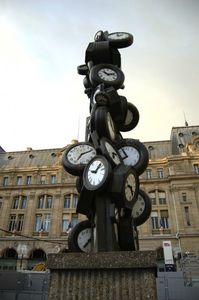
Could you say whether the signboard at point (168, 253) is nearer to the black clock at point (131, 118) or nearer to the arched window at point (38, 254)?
the arched window at point (38, 254)

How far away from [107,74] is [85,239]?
182 inches

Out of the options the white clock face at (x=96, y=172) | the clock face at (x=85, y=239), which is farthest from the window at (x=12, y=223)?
the white clock face at (x=96, y=172)

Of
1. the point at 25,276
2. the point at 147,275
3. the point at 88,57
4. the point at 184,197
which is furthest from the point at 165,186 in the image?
the point at 147,275

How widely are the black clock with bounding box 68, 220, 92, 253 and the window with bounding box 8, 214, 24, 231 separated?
102 ft

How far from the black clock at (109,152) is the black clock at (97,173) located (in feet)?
0.57

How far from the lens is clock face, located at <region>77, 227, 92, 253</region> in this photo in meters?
5.55

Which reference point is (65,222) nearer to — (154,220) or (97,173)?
(154,220)

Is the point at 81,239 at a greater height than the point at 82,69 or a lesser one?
lesser

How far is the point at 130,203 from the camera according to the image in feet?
16.4

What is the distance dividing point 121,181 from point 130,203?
0.55 m

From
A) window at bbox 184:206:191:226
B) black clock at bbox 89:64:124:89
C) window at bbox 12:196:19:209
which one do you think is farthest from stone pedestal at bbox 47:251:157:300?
window at bbox 12:196:19:209

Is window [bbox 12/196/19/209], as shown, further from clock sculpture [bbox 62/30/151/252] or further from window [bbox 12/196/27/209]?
clock sculpture [bbox 62/30/151/252]

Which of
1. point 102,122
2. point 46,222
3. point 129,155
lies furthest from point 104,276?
point 46,222

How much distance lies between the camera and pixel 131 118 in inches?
301
